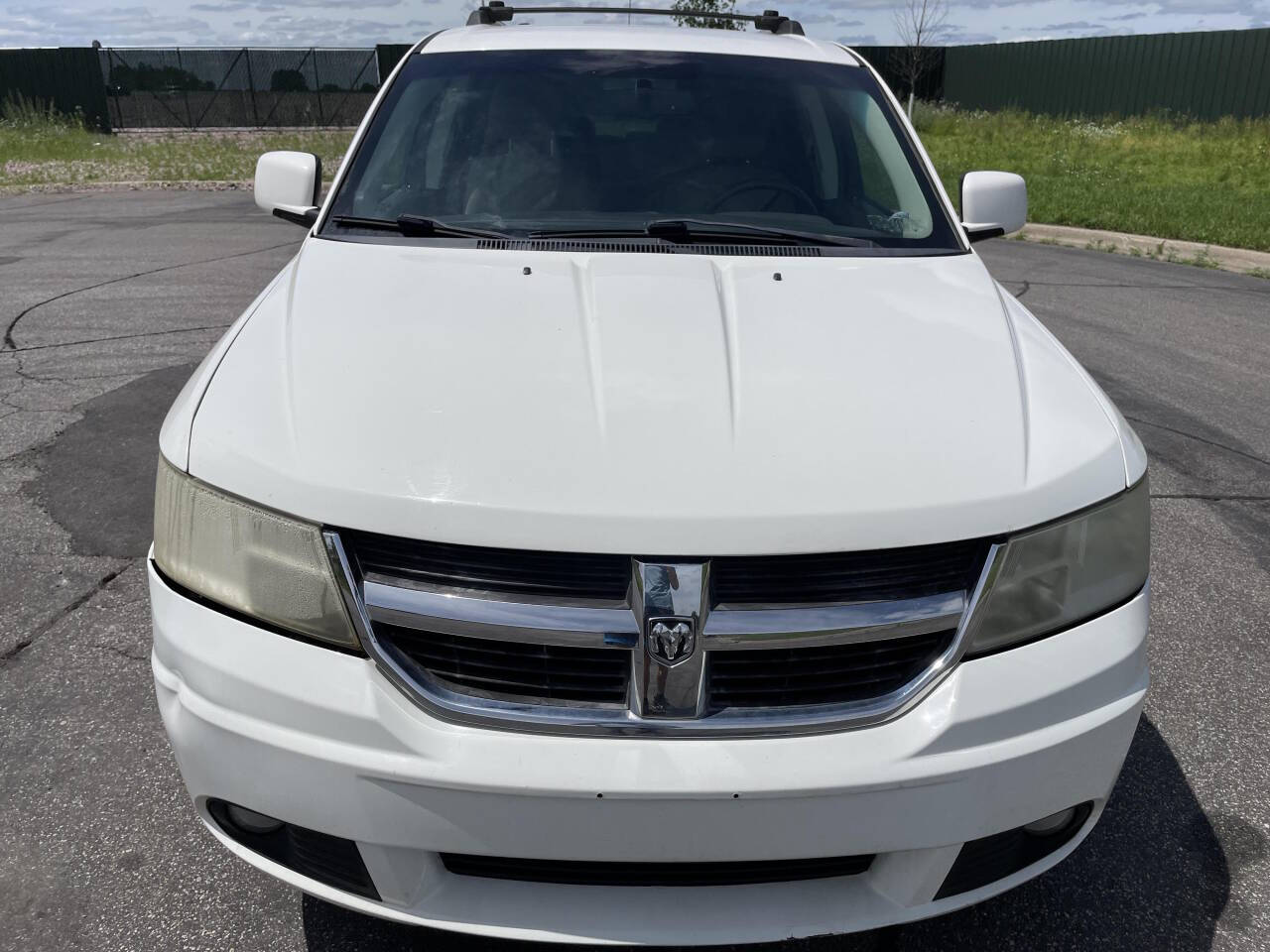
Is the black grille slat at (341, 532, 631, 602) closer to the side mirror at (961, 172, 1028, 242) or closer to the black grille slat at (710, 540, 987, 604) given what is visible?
the black grille slat at (710, 540, 987, 604)

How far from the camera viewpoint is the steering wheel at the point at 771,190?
296 centimetres

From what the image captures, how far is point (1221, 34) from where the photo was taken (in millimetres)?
26781

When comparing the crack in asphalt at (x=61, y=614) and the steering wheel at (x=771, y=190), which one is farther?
the crack in asphalt at (x=61, y=614)

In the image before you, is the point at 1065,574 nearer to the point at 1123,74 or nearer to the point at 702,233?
the point at 702,233

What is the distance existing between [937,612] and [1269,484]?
12.3 ft

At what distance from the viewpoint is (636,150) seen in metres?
3.00

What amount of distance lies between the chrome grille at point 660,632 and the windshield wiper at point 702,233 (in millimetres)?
1244

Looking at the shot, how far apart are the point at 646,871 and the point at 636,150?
203 centimetres

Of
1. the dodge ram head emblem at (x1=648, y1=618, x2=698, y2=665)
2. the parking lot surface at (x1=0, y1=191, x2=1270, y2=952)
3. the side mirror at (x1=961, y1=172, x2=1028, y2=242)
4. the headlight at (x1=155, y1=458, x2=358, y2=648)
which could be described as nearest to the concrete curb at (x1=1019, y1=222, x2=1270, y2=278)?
the parking lot surface at (x1=0, y1=191, x2=1270, y2=952)

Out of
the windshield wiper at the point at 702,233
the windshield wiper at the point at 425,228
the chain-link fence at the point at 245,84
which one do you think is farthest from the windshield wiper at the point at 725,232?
the chain-link fence at the point at 245,84

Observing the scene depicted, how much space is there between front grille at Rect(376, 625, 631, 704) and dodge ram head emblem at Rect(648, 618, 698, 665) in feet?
0.19

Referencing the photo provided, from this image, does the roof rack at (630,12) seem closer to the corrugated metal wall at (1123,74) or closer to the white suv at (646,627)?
the white suv at (646,627)

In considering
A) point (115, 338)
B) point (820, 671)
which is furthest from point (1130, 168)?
point (820, 671)

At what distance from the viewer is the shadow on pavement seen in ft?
7.09
